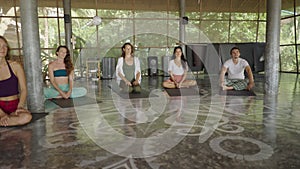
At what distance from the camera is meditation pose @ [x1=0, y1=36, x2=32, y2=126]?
9.12ft

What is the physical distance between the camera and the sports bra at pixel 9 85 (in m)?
2.81

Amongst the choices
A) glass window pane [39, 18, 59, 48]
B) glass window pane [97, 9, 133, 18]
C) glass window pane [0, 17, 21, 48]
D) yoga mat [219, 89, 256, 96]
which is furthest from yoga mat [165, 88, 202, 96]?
glass window pane [0, 17, 21, 48]

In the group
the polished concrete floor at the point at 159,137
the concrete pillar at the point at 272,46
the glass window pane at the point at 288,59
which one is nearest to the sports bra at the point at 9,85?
the polished concrete floor at the point at 159,137

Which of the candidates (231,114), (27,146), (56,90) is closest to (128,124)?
(27,146)

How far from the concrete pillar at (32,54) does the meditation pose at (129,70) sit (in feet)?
5.34

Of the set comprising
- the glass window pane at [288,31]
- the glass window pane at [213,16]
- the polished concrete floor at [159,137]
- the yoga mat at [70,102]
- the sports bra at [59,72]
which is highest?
the glass window pane at [213,16]

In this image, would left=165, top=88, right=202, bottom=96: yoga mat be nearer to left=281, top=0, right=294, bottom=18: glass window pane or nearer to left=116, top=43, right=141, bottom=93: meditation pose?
left=116, top=43, right=141, bottom=93: meditation pose

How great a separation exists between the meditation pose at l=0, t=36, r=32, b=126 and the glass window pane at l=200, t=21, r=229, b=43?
8531 millimetres

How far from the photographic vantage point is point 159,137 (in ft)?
7.67

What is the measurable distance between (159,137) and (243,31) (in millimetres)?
9611

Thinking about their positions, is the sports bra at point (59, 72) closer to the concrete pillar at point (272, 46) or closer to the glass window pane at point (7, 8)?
the concrete pillar at point (272, 46)

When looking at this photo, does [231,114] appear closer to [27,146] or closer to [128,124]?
[128,124]

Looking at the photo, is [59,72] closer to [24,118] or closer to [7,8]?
[24,118]

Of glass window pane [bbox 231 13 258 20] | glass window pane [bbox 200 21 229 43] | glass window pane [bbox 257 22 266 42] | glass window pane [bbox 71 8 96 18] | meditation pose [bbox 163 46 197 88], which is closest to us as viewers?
meditation pose [bbox 163 46 197 88]
